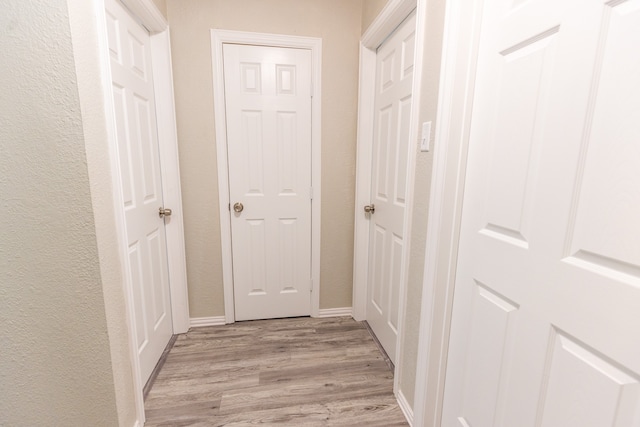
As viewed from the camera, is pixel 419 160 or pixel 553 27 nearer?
pixel 553 27

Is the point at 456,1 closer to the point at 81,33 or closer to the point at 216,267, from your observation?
the point at 81,33

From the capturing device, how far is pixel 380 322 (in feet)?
6.44

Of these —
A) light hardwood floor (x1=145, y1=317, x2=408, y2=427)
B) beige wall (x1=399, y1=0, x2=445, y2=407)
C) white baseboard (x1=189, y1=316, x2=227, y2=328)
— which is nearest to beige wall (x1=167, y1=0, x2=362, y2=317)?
white baseboard (x1=189, y1=316, x2=227, y2=328)

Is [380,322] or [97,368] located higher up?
[97,368]

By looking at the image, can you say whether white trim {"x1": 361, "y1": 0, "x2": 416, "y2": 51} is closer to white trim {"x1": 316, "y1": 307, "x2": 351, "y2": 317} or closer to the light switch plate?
the light switch plate

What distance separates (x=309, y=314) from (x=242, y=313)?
20.7 inches

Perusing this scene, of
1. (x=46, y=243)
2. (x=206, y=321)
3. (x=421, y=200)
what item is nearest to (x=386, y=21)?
(x=421, y=200)

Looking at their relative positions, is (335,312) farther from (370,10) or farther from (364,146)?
(370,10)

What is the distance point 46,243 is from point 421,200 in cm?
144

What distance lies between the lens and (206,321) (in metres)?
2.17

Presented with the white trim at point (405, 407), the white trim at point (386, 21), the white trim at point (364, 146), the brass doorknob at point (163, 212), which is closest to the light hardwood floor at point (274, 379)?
the white trim at point (405, 407)

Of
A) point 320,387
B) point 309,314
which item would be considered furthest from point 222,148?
point 320,387

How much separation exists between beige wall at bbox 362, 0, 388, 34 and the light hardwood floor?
6.93 feet

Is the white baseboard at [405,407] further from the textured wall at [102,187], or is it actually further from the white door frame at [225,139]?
the textured wall at [102,187]
